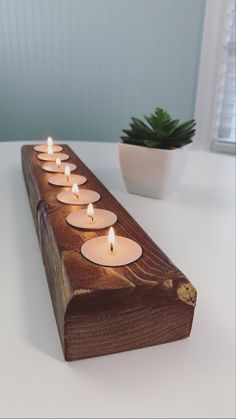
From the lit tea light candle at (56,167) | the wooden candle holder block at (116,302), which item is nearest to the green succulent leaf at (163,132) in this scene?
the lit tea light candle at (56,167)

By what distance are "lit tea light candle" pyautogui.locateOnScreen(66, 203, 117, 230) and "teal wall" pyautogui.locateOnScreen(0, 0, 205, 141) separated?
5.05 ft

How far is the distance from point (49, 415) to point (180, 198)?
1.84 feet

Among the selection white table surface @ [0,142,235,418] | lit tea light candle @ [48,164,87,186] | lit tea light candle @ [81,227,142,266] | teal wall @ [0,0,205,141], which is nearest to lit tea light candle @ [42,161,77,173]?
lit tea light candle @ [48,164,87,186]

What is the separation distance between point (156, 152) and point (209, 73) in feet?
4.20

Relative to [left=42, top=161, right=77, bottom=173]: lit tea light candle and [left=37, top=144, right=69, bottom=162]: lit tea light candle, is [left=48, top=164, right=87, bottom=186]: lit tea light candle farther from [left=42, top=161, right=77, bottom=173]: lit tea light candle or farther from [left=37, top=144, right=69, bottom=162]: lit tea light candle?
[left=37, top=144, right=69, bottom=162]: lit tea light candle

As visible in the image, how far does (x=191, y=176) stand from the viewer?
3.10 ft

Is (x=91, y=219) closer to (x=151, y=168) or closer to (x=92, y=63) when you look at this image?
(x=151, y=168)

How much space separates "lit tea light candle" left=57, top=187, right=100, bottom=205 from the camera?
54cm

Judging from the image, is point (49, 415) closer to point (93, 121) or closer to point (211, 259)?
point (211, 259)

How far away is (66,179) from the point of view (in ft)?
2.14

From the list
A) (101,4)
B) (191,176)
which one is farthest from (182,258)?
(101,4)

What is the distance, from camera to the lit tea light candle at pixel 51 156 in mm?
802

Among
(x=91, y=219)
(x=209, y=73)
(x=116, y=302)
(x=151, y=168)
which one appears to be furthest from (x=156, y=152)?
(x=209, y=73)

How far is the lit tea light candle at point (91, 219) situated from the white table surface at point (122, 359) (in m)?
0.08
